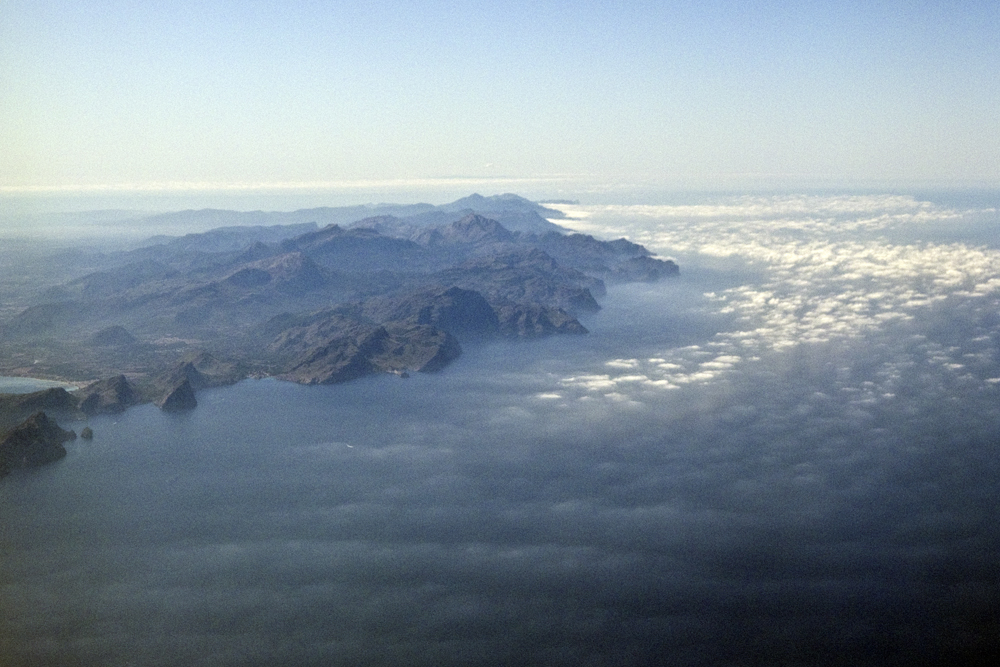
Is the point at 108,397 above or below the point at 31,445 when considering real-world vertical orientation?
below

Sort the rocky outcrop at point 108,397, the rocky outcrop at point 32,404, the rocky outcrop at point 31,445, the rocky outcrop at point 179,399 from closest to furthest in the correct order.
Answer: the rocky outcrop at point 31,445
the rocky outcrop at point 32,404
the rocky outcrop at point 108,397
the rocky outcrop at point 179,399

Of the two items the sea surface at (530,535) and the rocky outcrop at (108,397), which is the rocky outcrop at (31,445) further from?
the rocky outcrop at (108,397)

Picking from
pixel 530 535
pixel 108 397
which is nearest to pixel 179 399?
pixel 108 397

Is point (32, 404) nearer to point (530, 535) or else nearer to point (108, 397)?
point (108, 397)

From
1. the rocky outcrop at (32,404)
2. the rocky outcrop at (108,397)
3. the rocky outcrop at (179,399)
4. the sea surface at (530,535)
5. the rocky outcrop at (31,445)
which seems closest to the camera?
the sea surface at (530,535)

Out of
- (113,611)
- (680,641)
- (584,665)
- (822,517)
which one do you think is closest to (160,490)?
(113,611)

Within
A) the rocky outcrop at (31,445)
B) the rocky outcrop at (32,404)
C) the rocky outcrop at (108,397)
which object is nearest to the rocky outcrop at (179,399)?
the rocky outcrop at (108,397)
